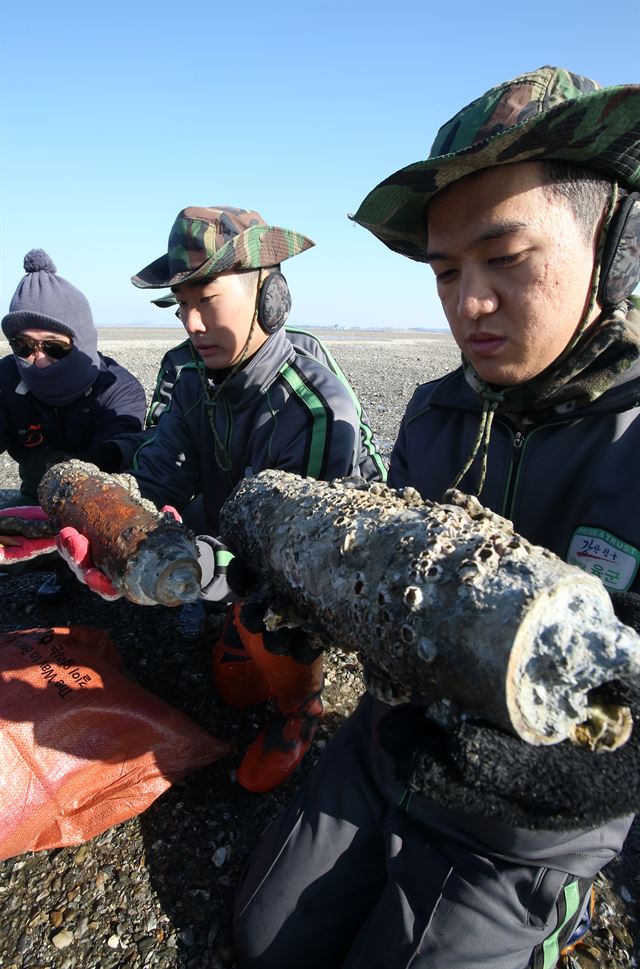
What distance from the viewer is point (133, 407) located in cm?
512

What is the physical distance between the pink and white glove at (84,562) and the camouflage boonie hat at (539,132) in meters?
1.98

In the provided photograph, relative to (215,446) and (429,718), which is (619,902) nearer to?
(429,718)

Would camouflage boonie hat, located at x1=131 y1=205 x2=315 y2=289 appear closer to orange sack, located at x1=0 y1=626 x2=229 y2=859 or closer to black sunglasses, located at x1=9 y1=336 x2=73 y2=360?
black sunglasses, located at x1=9 y1=336 x2=73 y2=360

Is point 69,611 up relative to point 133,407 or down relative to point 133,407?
down

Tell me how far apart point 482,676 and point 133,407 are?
463cm

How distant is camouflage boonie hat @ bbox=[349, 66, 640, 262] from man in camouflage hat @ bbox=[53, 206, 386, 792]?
157 cm

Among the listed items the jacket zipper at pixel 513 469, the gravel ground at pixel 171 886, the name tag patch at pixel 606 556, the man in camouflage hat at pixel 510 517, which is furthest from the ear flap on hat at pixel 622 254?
the gravel ground at pixel 171 886

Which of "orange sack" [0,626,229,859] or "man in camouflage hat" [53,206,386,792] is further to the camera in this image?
"man in camouflage hat" [53,206,386,792]

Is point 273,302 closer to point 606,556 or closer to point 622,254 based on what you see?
point 622,254

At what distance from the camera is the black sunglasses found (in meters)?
4.51

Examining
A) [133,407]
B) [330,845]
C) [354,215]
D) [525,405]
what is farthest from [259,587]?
[133,407]

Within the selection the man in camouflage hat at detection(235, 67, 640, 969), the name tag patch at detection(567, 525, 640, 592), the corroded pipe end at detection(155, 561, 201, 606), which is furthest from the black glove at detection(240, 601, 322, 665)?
the name tag patch at detection(567, 525, 640, 592)

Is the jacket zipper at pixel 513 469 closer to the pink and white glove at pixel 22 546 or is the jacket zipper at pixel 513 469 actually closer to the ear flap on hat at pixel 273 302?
the ear flap on hat at pixel 273 302

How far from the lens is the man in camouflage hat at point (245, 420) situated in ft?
9.25
